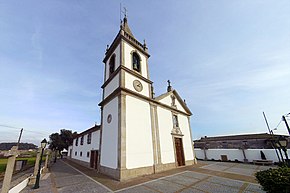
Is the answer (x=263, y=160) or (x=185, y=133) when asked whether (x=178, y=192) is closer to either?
(x=185, y=133)

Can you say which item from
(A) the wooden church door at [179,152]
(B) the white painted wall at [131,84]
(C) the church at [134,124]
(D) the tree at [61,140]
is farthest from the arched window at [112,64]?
(D) the tree at [61,140]

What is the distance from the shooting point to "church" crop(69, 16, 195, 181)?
9.54 meters

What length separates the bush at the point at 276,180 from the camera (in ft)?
13.0

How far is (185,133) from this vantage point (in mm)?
16250

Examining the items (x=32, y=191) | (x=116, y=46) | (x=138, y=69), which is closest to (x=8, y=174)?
(x=32, y=191)

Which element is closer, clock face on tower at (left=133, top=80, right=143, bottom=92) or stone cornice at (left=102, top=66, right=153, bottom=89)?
stone cornice at (left=102, top=66, right=153, bottom=89)

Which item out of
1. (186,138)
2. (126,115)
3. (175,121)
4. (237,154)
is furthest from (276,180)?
(237,154)

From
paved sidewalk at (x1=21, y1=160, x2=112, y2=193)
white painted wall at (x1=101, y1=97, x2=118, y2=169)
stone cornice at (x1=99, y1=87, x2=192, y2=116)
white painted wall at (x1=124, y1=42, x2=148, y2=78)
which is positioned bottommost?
paved sidewalk at (x1=21, y1=160, x2=112, y2=193)

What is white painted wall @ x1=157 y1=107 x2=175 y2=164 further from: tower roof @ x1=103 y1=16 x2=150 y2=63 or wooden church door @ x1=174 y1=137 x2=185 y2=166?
tower roof @ x1=103 y1=16 x2=150 y2=63

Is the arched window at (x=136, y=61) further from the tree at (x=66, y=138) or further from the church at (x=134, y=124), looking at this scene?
the tree at (x=66, y=138)

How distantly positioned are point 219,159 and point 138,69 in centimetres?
1857

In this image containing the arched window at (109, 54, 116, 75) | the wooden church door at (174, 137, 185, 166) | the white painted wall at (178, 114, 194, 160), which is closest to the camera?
the wooden church door at (174, 137, 185, 166)

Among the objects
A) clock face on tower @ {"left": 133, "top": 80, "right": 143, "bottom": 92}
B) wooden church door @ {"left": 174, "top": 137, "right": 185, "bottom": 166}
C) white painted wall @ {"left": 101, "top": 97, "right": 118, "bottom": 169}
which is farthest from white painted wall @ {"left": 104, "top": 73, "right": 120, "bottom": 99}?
wooden church door @ {"left": 174, "top": 137, "right": 185, "bottom": 166}

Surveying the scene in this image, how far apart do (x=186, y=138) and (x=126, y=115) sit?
9746 mm
